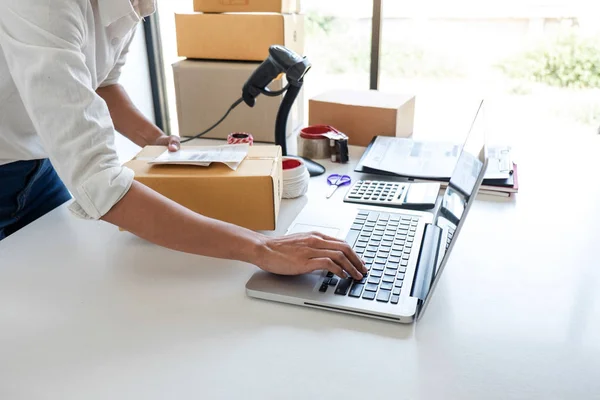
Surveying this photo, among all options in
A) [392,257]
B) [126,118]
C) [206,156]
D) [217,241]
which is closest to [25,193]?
[126,118]

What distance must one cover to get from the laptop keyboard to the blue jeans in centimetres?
75

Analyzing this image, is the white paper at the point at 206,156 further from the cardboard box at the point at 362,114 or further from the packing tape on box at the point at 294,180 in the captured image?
the cardboard box at the point at 362,114

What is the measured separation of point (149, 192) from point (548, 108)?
2.84 m

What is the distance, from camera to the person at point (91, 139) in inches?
30.2

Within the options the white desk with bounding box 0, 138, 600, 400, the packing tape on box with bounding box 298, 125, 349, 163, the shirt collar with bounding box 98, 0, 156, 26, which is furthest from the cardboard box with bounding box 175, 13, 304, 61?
the white desk with bounding box 0, 138, 600, 400

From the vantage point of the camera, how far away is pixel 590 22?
2.64 meters

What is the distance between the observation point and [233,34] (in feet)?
5.57

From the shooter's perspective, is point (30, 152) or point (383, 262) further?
point (30, 152)

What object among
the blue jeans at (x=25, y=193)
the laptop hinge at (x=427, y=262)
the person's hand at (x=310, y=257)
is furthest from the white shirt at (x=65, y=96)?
the laptop hinge at (x=427, y=262)

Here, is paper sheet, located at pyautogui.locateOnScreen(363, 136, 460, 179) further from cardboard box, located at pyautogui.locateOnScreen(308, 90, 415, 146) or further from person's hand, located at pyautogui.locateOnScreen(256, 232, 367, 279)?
person's hand, located at pyautogui.locateOnScreen(256, 232, 367, 279)

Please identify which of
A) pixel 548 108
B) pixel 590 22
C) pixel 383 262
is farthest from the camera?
pixel 548 108

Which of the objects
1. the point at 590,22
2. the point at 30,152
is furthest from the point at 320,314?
the point at 590,22

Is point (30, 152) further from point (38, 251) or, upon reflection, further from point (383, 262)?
point (383, 262)

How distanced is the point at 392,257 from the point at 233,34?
1.10 metres
